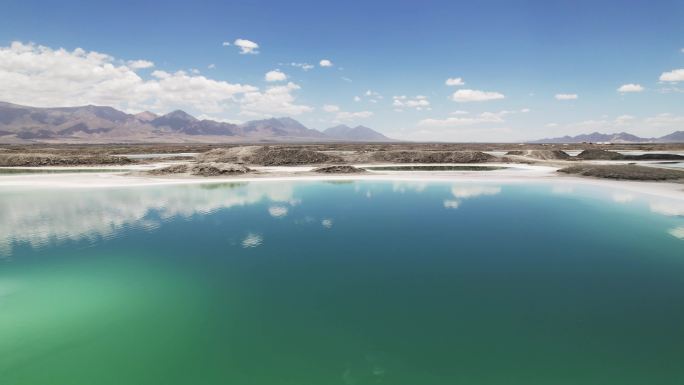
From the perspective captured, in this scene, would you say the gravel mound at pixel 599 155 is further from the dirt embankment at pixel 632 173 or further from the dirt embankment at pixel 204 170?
the dirt embankment at pixel 204 170

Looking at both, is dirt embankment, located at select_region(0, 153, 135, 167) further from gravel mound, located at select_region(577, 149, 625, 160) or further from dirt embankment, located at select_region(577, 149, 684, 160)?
dirt embankment, located at select_region(577, 149, 684, 160)

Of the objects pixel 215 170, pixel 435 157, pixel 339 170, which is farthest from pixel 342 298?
pixel 435 157

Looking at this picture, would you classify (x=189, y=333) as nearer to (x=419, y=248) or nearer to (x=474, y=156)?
(x=419, y=248)

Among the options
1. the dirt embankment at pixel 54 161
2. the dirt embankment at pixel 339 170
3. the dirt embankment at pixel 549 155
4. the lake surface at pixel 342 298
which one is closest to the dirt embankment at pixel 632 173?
the lake surface at pixel 342 298

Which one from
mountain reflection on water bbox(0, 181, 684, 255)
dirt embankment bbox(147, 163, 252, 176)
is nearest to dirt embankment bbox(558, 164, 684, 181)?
mountain reflection on water bbox(0, 181, 684, 255)

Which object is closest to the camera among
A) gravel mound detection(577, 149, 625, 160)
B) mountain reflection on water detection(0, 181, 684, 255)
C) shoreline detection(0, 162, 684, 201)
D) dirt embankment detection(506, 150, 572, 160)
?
mountain reflection on water detection(0, 181, 684, 255)

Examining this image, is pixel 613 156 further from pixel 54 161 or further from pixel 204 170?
pixel 54 161

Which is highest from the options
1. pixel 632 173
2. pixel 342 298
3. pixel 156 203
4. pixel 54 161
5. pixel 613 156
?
pixel 613 156
